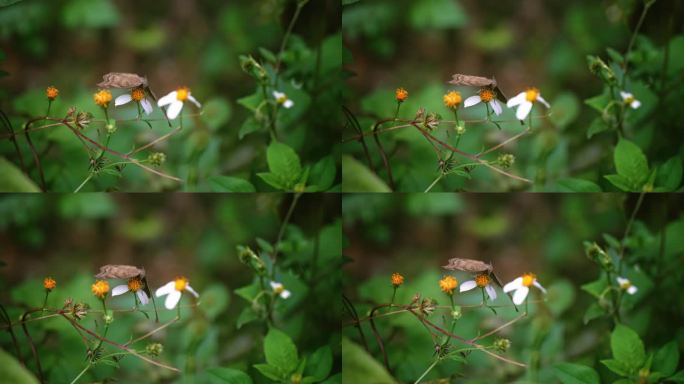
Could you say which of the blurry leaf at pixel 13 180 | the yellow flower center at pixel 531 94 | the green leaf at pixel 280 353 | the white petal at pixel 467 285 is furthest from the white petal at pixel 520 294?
the blurry leaf at pixel 13 180

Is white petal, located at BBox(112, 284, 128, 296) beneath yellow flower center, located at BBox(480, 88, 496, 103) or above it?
beneath

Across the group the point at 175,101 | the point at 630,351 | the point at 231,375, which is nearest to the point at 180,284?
the point at 231,375

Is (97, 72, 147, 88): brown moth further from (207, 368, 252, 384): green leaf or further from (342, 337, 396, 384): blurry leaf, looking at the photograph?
(342, 337, 396, 384): blurry leaf

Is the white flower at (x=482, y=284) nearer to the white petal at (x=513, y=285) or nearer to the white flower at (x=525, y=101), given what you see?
the white petal at (x=513, y=285)

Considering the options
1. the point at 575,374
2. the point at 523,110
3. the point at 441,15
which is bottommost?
the point at 575,374

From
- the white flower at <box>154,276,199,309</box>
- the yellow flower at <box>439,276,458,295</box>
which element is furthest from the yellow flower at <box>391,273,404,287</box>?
the white flower at <box>154,276,199,309</box>

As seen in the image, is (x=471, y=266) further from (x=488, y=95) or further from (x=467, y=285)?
(x=488, y=95)
